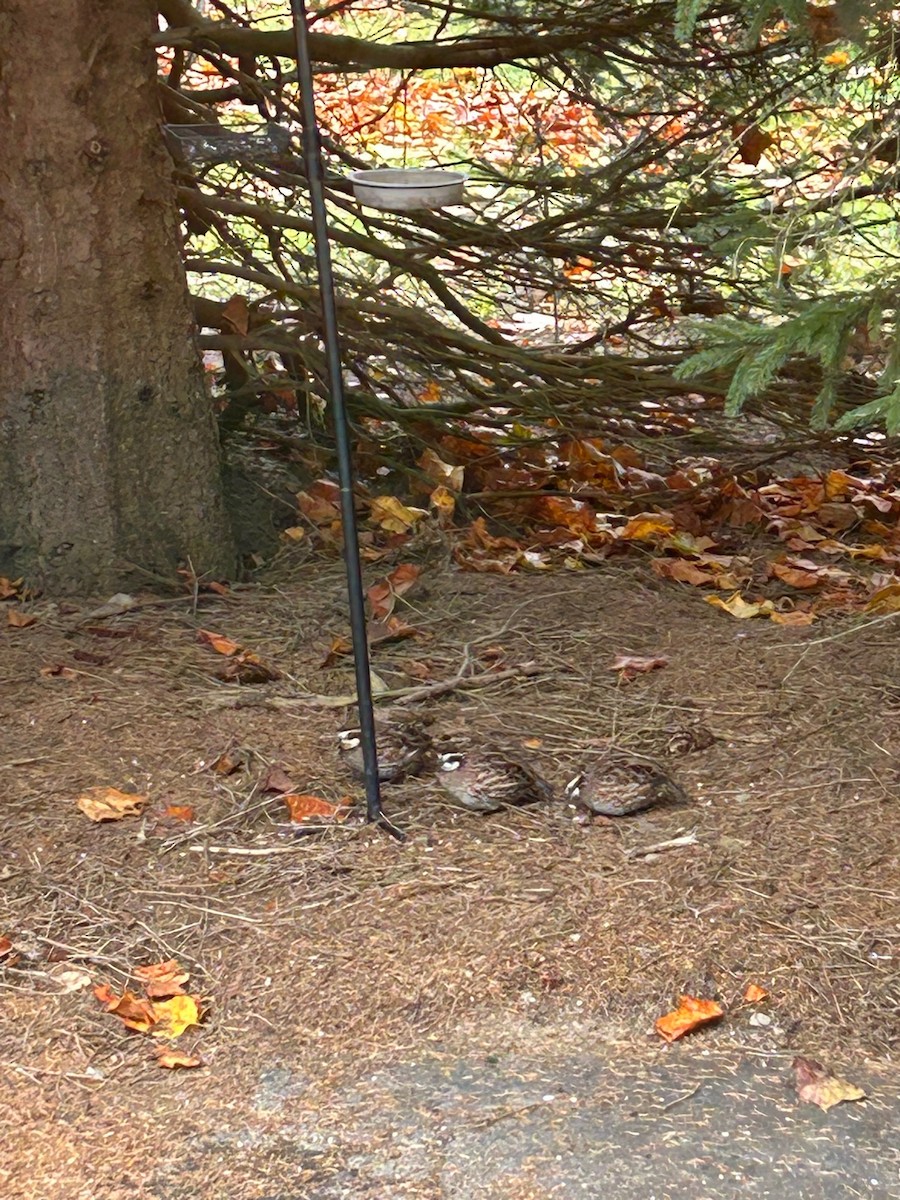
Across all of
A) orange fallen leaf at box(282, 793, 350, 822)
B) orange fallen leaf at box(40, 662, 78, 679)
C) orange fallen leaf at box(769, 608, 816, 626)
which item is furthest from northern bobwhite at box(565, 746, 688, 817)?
orange fallen leaf at box(40, 662, 78, 679)

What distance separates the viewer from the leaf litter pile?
2541 mm

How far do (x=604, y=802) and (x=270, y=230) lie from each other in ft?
9.25

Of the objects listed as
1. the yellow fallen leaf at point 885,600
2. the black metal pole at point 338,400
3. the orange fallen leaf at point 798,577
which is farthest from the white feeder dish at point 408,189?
the orange fallen leaf at point 798,577

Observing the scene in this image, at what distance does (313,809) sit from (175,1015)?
0.67 meters

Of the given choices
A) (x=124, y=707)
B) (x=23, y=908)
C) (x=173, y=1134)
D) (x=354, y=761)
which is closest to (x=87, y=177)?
(x=124, y=707)

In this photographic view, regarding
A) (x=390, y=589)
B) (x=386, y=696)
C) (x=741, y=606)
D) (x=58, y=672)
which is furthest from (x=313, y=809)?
(x=741, y=606)

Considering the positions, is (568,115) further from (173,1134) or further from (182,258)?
(173,1134)

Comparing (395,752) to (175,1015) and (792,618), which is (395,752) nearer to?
(175,1015)

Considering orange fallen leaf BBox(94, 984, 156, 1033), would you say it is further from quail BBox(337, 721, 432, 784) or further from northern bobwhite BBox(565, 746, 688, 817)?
northern bobwhite BBox(565, 746, 688, 817)

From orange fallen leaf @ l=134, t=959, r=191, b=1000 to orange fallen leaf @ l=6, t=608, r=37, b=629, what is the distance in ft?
5.12

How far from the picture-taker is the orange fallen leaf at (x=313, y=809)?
10.2 feet

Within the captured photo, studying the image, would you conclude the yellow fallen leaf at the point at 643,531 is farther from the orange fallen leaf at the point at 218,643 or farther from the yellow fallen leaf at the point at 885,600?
the orange fallen leaf at the point at 218,643

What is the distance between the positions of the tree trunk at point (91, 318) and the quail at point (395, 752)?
123 centimetres

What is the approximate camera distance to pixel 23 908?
280 cm
